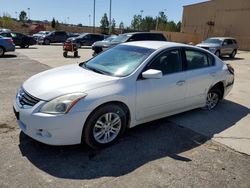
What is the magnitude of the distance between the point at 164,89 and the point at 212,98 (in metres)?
1.98

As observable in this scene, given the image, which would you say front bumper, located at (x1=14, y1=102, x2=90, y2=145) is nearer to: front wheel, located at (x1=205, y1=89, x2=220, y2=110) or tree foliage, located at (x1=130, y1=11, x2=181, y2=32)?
front wheel, located at (x1=205, y1=89, x2=220, y2=110)

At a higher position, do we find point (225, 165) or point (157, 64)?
point (157, 64)

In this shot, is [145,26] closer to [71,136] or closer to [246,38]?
[246,38]

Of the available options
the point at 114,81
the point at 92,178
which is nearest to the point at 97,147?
the point at 92,178

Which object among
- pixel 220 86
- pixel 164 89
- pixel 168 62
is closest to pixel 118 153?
pixel 164 89

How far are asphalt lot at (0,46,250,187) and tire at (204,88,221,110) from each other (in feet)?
3.00

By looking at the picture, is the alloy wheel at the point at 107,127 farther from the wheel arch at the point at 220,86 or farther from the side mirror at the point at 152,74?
the wheel arch at the point at 220,86

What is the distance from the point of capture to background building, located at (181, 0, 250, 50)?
116ft

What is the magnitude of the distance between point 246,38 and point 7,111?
35.0m

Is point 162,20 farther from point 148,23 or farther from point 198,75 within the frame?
→ point 198,75

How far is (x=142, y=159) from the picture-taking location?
3803 millimetres

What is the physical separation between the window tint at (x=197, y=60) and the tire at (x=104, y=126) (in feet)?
6.30

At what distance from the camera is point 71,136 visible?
369cm

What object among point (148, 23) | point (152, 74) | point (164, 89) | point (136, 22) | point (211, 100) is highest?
point (136, 22)
